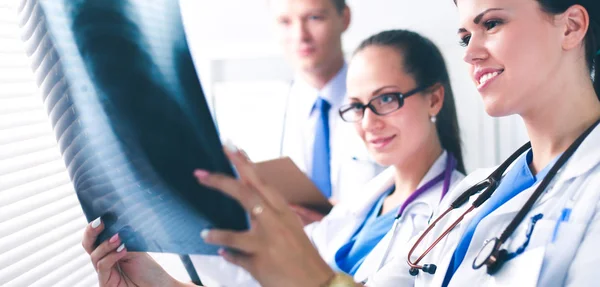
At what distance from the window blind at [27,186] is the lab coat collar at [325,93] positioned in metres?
0.73

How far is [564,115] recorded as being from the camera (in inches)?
24.8

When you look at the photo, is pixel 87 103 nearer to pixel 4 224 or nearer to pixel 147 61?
pixel 147 61

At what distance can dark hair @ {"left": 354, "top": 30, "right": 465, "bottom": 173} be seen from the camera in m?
1.06

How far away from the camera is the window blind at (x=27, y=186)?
36.2 inches

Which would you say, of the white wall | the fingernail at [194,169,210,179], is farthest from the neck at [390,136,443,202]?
the fingernail at [194,169,210,179]

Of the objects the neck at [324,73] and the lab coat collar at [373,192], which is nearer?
the lab coat collar at [373,192]

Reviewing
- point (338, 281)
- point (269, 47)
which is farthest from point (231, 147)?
point (269, 47)

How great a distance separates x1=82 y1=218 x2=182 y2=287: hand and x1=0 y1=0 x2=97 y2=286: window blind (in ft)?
1.09

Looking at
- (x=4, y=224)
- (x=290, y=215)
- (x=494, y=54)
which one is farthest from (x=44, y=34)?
(x=4, y=224)

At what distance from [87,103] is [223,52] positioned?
1.53m

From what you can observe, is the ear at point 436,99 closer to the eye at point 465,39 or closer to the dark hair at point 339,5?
the eye at point 465,39

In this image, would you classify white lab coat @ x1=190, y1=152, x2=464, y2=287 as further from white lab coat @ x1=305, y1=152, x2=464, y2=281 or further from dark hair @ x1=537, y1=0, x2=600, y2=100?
dark hair @ x1=537, y1=0, x2=600, y2=100

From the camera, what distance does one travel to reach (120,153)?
0.47 m

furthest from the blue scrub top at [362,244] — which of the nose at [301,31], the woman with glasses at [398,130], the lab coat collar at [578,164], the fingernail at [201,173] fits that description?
the nose at [301,31]
